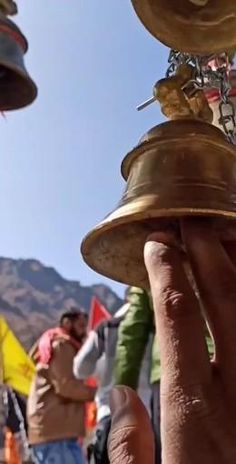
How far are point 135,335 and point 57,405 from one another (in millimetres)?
1059

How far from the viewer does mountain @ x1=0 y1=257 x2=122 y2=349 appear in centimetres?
1716

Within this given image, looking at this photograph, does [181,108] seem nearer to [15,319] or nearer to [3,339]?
[3,339]

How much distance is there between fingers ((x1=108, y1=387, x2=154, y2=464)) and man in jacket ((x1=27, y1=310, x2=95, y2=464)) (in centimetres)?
240

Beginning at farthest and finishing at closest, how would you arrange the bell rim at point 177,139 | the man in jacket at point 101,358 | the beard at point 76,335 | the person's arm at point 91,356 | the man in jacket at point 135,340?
the beard at point 76,335 → the person's arm at point 91,356 → the man in jacket at point 101,358 → the man in jacket at point 135,340 → the bell rim at point 177,139

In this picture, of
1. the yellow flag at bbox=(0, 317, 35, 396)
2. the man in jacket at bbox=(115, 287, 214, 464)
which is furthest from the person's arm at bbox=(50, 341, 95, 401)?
the yellow flag at bbox=(0, 317, 35, 396)

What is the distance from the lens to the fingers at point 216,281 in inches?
33.1

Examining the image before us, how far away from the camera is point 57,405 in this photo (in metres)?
3.43

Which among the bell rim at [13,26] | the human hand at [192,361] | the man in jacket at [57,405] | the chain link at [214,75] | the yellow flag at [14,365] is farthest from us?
the yellow flag at [14,365]

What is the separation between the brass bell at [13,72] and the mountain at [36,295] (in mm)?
14373

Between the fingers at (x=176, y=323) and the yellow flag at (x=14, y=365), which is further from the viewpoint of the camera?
the yellow flag at (x=14, y=365)

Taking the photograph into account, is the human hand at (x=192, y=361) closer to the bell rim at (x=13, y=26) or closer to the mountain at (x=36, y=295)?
the bell rim at (x=13, y=26)

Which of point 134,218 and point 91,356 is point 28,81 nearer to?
point 134,218

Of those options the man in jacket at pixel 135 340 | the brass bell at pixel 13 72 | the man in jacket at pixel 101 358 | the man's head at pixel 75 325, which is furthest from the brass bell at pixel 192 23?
the man's head at pixel 75 325

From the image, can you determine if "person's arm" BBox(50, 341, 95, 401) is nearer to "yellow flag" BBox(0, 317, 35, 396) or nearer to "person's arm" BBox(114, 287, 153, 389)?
"person's arm" BBox(114, 287, 153, 389)
